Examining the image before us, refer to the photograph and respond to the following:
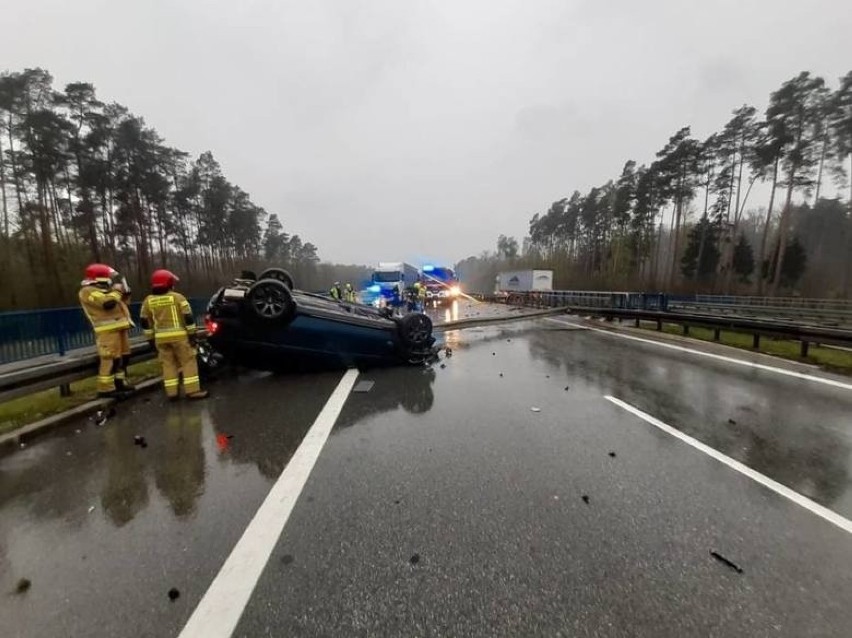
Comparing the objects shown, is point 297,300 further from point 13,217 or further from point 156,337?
point 13,217

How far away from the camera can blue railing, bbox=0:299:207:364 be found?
768cm

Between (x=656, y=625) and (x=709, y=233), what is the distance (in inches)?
2013

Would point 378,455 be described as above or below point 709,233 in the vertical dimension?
below

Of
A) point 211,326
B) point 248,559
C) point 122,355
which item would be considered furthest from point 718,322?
point 122,355

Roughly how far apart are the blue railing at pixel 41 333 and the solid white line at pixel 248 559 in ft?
26.1

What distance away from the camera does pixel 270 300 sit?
621 cm

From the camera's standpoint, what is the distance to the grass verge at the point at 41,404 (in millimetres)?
4516

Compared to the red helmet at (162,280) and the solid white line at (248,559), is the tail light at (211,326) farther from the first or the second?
the solid white line at (248,559)

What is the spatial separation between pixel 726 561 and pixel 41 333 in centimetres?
1172

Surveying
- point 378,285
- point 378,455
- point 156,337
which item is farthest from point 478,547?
point 378,285

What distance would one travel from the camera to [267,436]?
422cm

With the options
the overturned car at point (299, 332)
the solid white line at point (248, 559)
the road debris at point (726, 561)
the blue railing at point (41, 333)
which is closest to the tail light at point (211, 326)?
the overturned car at point (299, 332)

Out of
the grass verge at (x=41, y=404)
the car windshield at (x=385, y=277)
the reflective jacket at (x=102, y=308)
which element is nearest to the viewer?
the grass verge at (x=41, y=404)

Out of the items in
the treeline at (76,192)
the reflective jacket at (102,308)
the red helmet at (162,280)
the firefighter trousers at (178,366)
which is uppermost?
the treeline at (76,192)
